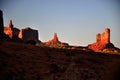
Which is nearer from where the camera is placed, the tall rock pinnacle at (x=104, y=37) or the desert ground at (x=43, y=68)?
the desert ground at (x=43, y=68)

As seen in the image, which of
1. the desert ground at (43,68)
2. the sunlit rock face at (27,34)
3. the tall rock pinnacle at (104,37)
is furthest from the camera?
the tall rock pinnacle at (104,37)

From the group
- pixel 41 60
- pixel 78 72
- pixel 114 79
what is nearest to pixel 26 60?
pixel 41 60

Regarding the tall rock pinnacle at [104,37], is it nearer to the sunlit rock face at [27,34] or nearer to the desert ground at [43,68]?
the sunlit rock face at [27,34]

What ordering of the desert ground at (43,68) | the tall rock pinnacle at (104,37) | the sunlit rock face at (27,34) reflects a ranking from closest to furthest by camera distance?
the desert ground at (43,68), the sunlit rock face at (27,34), the tall rock pinnacle at (104,37)

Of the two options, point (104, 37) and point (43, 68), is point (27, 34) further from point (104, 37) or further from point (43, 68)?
point (43, 68)

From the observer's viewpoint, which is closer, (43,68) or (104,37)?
(43,68)

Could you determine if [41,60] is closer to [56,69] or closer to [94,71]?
[56,69]

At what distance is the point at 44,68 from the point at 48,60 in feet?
14.0

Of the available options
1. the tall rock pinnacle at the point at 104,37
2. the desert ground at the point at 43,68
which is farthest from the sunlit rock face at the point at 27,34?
the desert ground at the point at 43,68

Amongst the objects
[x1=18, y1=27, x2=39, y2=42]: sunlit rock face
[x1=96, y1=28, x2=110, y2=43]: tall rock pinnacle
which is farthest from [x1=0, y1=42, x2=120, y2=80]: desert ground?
[x1=96, y1=28, x2=110, y2=43]: tall rock pinnacle

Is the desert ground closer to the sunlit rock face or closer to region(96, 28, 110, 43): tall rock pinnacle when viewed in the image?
the sunlit rock face

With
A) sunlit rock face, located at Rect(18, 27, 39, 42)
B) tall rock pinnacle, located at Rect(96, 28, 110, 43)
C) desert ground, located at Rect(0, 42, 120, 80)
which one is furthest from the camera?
tall rock pinnacle, located at Rect(96, 28, 110, 43)

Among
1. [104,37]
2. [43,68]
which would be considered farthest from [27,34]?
[43,68]

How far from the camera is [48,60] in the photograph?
99.7ft
